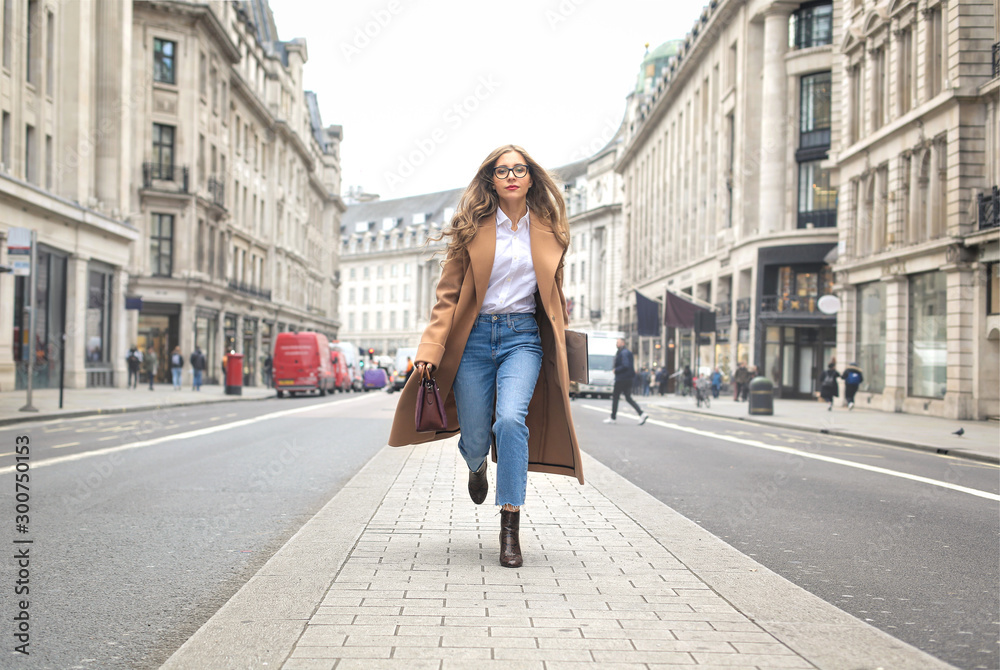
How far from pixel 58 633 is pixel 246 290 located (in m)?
50.5

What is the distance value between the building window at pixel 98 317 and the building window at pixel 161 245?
8.86 metres

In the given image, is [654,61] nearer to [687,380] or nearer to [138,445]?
[687,380]

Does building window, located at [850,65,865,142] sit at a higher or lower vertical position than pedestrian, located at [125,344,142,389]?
higher

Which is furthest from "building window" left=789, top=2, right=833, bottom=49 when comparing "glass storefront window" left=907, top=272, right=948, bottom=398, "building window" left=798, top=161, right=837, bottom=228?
"glass storefront window" left=907, top=272, right=948, bottom=398

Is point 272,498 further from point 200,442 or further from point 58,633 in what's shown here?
point 200,442

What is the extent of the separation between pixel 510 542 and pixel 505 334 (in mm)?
983

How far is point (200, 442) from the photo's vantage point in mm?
12844

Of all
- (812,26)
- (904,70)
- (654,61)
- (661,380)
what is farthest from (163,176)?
(654,61)

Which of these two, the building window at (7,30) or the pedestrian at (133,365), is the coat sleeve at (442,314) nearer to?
the building window at (7,30)

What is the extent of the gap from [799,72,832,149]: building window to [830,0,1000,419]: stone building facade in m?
7.06

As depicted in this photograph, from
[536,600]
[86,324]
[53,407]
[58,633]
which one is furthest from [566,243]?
[86,324]

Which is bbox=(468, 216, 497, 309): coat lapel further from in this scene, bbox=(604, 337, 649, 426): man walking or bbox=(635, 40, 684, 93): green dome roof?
bbox=(635, 40, 684, 93): green dome roof

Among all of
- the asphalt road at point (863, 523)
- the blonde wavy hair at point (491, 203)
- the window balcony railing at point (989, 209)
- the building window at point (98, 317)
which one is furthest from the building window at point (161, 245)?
the blonde wavy hair at point (491, 203)

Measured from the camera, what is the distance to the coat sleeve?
177 inches
